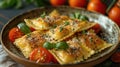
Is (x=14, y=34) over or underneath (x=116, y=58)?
over

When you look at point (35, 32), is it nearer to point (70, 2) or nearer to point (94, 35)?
point (94, 35)

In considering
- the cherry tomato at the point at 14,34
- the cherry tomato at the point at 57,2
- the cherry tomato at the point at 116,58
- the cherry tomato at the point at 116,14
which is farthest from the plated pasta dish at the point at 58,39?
the cherry tomato at the point at 57,2

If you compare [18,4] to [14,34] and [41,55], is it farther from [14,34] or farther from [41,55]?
[41,55]

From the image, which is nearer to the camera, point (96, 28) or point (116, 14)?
point (96, 28)

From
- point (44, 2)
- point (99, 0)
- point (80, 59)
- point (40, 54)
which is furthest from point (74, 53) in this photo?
point (44, 2)

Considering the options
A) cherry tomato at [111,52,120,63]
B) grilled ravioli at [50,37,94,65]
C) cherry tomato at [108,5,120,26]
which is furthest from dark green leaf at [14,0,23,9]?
cherry tomato at [111,52,120,63]

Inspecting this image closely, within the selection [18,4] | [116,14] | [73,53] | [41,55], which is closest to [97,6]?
[116,14]

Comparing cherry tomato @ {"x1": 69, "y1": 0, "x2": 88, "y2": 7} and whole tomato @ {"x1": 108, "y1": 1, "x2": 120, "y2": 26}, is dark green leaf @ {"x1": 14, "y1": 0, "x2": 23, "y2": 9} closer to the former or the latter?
cherry tomato @ {"x1": 69, "y1": 0, "x2": 88, "y2": 7}

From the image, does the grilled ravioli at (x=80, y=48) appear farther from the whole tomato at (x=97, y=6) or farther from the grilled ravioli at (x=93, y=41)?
the whole tomato at (x=97, y=6)
